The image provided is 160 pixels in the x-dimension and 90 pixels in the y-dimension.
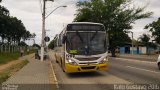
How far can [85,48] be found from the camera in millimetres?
18750

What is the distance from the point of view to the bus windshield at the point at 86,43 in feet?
61.5

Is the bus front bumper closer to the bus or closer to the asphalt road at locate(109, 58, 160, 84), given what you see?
the bus

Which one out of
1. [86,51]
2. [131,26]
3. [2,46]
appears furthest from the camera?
[131,26]

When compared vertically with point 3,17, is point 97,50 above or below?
below

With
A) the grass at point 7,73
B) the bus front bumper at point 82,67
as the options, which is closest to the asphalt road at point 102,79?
the bus front bumper at point 82,67

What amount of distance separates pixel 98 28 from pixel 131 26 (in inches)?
1669

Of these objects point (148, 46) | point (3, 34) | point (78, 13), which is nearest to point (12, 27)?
point (3, 34)

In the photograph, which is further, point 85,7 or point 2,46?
point 85,7

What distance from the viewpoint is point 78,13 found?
231 ft

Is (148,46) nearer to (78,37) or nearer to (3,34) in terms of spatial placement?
(3,34)

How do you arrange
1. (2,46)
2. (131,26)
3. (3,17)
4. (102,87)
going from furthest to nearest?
(3,17), (131,26), (2,46), (102,87)

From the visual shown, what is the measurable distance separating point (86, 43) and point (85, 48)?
352mm

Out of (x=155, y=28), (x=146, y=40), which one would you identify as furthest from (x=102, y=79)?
(x=146, y=40)

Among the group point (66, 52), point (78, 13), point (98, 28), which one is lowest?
point (66, 52)
